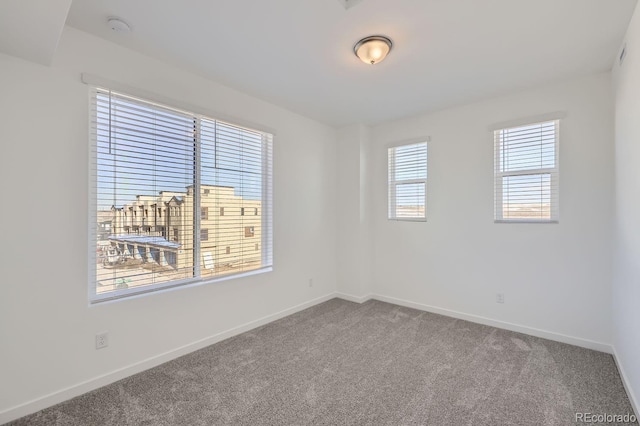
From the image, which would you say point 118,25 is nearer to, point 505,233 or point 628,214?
point 628,214

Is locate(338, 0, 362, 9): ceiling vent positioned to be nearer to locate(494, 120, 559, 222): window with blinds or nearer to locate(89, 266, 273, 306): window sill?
locate(494, 120, 559, 222): window with blinds

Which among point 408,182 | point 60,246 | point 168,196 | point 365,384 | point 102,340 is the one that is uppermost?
point 408,182

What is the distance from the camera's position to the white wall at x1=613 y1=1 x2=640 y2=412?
1929mm

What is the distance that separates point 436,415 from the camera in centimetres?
194

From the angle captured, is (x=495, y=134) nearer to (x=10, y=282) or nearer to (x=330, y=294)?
(x=330, y=294)

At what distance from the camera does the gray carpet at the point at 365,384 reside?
6.32 feet

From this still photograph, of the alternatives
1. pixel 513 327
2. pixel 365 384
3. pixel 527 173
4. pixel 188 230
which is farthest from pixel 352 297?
pixel 527 173

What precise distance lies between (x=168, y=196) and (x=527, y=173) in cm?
364

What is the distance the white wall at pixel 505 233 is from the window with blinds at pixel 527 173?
0.08 metres

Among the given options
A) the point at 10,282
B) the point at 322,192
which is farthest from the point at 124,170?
the point at 322,192

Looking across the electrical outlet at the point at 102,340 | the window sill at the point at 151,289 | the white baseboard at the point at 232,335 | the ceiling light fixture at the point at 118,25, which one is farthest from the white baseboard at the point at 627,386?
the ceiling light fixture at the point at 118,25

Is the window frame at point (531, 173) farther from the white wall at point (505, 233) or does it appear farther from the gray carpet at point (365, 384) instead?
the gray carpet at point (365, 384)

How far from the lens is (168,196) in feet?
8.80

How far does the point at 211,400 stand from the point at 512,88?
13.0ft
